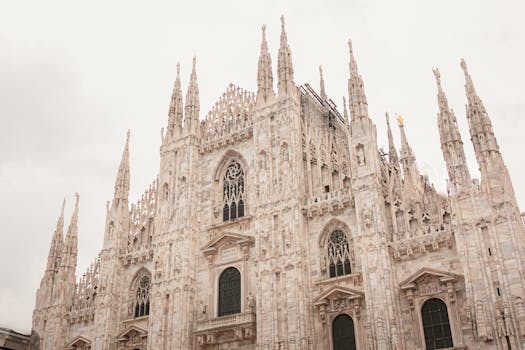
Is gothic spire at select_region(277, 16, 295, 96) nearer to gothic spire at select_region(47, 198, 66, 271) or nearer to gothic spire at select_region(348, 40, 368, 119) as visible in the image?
gothic spire at select_region(348, 40, 368, 119)

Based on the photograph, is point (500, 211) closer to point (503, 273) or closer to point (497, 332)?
point (503, 273)

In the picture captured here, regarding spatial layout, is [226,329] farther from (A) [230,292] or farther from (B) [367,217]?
(B) [367,217]

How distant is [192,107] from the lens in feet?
108

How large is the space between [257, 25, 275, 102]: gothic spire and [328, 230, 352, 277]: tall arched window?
8.62m

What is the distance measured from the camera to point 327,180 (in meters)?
26.8

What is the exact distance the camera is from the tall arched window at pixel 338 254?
79.3 feet

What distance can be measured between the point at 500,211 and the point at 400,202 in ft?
14.6

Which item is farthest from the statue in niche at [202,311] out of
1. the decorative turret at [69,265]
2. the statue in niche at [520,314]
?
the statue in niche at [520,314]

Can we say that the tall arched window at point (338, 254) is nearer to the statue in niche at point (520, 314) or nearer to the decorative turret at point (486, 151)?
the decorative turret at point (486, 151)

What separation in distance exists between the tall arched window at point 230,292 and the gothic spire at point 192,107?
8822 millimetres

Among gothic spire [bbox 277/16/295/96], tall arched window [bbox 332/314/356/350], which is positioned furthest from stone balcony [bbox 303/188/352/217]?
gothic spire [bbox 277/16/295/96]

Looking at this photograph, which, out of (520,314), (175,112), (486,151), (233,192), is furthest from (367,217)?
(175,112)

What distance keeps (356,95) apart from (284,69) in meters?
4.82

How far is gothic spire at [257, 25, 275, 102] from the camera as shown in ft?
98.1
